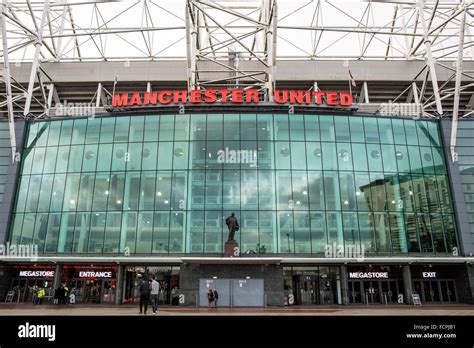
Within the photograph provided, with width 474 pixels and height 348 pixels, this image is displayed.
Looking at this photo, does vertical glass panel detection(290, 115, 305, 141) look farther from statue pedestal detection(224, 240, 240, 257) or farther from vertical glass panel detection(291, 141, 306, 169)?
statue pedestal detection(224, 240, 240, 257)

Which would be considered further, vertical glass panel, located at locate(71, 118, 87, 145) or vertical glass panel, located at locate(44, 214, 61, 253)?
vertical glass panel, located at locate(71, 118, 87, 145)

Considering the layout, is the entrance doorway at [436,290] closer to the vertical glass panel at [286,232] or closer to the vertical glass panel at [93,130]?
the vertical glass panel at [286,232]

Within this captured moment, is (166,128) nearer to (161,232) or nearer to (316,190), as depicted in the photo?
(161,232)

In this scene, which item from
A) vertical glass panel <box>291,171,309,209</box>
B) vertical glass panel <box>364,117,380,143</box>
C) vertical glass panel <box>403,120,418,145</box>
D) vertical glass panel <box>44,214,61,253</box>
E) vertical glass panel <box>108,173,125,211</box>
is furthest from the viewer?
vertical glass panel <box>403,120,418,145</box>

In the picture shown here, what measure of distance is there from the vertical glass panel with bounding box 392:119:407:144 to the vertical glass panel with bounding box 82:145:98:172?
28.9m

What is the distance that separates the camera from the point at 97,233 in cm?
3089

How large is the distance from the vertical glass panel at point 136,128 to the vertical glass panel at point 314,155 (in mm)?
15843

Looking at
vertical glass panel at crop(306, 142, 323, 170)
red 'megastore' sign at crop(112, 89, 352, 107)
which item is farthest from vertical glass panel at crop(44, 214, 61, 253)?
vertical glass panel at crop(306, 142, 323, 170)

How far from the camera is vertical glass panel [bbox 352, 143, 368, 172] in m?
32.3

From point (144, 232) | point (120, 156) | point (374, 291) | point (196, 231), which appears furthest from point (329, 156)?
point (120, 156)

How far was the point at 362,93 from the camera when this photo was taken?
39719 millimetres

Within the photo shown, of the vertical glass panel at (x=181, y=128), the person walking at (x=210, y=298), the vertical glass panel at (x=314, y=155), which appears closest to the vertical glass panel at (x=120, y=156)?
the vertical glass panel at (x=181, y=128)

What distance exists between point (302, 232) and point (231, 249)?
6475 mm
